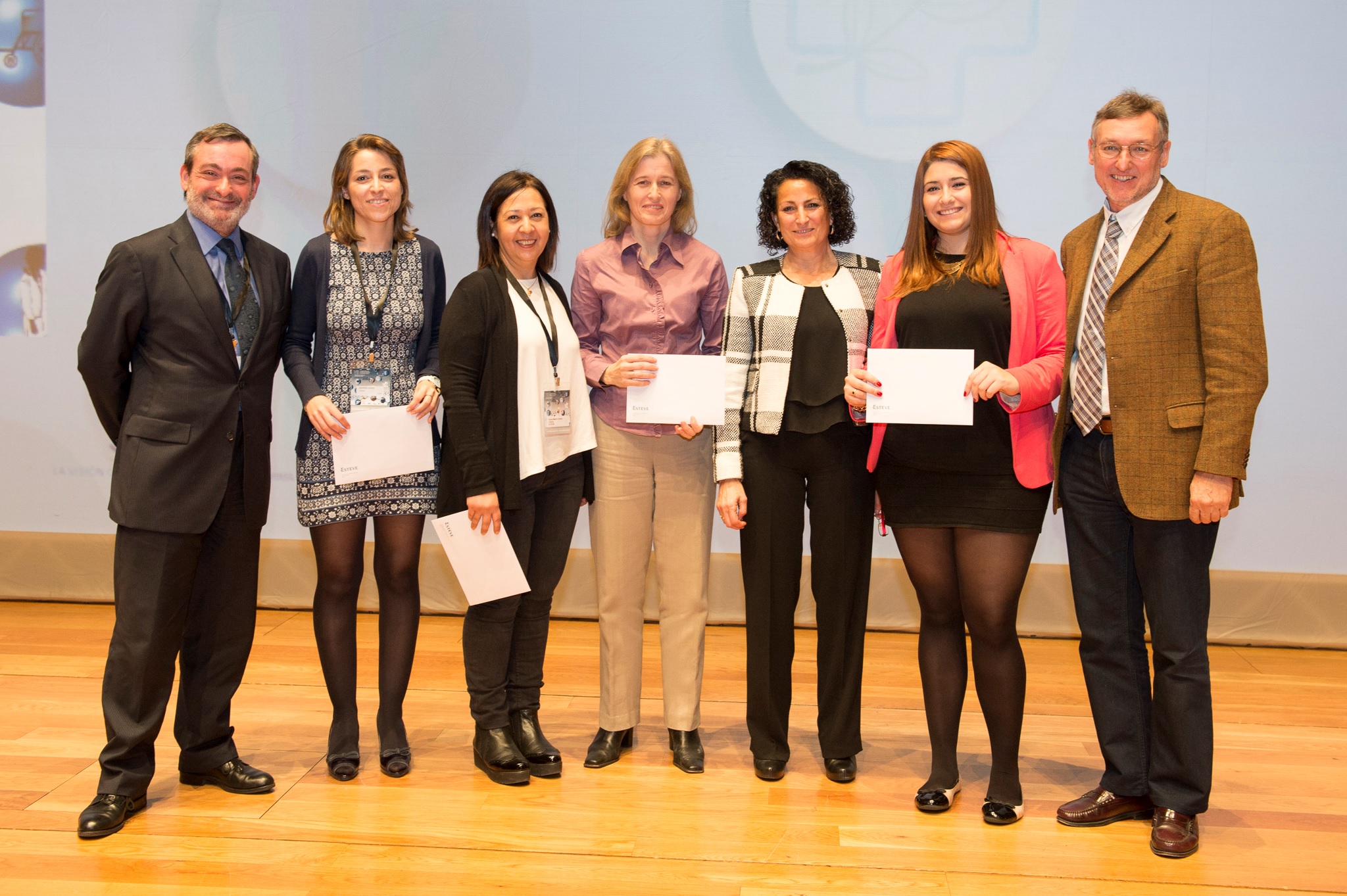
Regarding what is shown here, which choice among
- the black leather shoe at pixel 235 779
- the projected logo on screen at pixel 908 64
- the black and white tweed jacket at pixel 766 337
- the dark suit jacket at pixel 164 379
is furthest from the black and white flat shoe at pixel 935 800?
the projected logo on screen at pixel 908 64

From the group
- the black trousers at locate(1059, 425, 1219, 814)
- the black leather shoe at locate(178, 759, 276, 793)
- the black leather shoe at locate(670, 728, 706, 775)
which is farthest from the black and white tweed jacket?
the black leather shoe at locate(178, 759, 276, 793)

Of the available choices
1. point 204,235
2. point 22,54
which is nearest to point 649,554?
point 204,235

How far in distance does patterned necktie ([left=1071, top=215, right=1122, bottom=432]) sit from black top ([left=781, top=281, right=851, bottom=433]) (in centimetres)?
59

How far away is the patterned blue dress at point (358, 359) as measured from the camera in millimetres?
2795

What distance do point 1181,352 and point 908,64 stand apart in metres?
2.50

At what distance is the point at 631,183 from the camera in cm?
294

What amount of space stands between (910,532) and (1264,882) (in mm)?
1134

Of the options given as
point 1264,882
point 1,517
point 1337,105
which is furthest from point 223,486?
point 1337,105

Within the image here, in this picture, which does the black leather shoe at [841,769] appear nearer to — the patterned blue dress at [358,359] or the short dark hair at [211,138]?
the patterned blue dress at [358,359]

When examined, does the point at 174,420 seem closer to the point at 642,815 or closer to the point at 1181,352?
the point at 642,815

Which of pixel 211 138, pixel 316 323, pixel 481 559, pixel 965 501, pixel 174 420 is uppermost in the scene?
pixel 211 138

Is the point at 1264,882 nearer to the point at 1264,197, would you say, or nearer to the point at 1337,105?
the point at 1264,197

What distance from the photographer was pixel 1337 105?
438cm

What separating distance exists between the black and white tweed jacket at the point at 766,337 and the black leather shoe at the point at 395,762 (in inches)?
47.8
